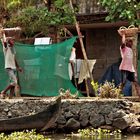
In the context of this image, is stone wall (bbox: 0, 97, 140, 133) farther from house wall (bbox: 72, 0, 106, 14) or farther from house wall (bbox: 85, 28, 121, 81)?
house wall (bbox: 85, 28, 121, 81)

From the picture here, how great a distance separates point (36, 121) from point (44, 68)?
275 centimetres

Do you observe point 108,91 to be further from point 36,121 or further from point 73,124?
point 36,121

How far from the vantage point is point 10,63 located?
1238 centimetres

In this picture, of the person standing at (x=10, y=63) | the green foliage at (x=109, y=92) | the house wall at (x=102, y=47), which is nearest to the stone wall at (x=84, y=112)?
the green foliage at (x=109, y=92)

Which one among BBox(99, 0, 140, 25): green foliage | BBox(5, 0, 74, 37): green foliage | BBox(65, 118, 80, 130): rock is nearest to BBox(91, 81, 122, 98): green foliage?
BBox(65, 118, 80, 130): rock

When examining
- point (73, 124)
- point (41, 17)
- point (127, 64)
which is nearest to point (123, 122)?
point (73, 124)

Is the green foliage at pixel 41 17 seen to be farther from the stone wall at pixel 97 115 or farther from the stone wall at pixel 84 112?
the stone wall at pixel 97 115

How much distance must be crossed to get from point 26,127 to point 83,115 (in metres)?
1.39

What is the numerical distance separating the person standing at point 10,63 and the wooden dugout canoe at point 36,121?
1.86m

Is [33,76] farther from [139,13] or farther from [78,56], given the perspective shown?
[78,56]

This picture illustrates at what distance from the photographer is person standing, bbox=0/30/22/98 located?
40.1ft

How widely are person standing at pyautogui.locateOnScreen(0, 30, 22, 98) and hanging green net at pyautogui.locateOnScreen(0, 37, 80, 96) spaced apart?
44 cm

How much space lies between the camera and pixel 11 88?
1227 cm

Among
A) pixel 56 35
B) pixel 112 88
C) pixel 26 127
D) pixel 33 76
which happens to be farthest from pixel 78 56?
pixel 26 127
